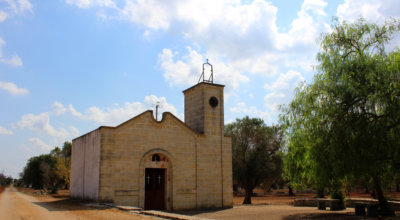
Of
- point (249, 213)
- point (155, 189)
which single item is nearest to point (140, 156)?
point (155, 189)

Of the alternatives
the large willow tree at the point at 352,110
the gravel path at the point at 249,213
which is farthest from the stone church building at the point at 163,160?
the large willow tree at the point at 352,110

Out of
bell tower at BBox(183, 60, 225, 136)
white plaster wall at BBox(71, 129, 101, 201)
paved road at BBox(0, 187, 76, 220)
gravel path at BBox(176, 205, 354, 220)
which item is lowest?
gravel path at BBox(176, 205, 354, 220)

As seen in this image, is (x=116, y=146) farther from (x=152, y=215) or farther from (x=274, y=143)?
(x=274, y=143)

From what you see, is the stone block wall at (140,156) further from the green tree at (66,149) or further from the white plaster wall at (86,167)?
the green tree at (66,149)

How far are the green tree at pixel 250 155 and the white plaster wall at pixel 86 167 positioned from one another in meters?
14.2

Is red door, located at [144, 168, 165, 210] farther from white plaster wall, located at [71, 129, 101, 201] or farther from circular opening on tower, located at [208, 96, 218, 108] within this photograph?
circular opening on tower, located at [208, 96, 218, 108]

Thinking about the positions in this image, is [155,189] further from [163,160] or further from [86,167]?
[86,167]

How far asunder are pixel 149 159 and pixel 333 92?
9.11 meters

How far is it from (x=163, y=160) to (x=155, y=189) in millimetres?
1515

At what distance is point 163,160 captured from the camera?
16.0 meters

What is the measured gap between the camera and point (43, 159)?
2235 inches

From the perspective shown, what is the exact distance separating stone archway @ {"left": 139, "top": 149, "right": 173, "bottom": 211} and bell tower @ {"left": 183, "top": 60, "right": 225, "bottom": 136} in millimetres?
2717

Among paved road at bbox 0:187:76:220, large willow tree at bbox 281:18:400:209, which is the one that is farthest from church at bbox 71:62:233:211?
large willow tree at bbox 281:18:400:209

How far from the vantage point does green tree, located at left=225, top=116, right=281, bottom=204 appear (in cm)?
2741
